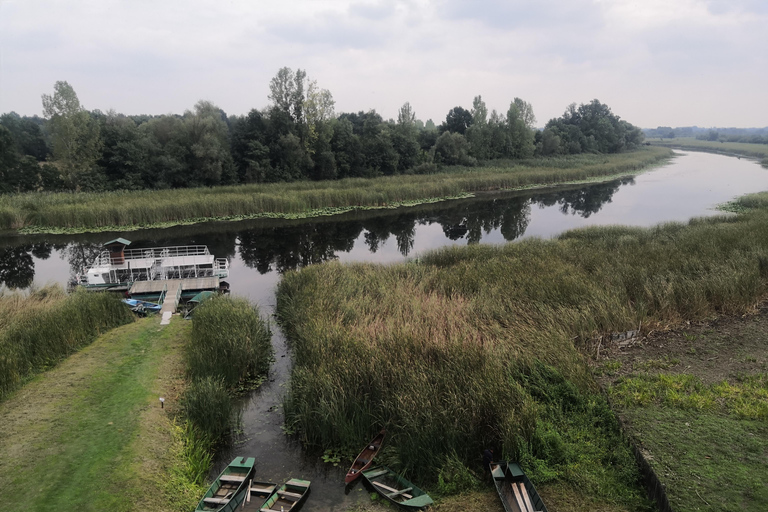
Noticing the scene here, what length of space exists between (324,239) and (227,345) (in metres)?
19.2

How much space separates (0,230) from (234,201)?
15.6 meters

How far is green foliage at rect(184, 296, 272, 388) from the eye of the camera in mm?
12070

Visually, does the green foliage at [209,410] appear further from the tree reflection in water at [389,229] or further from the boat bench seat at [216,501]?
the tree reflection in water at [389,229]

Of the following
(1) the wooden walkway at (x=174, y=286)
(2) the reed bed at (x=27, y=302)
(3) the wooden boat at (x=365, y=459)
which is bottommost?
(3) the wooden boat at (x=365, y=459)

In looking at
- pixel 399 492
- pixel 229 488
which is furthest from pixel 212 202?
pixel 399 492

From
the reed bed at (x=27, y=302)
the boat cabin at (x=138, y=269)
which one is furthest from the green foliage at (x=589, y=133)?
the reed bed at (x=27, y=302)

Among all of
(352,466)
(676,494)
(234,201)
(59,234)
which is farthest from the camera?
Answer: (234,201)

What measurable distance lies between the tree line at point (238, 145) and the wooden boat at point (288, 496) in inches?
1704

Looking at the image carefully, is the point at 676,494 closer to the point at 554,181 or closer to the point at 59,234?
the point at 59,234

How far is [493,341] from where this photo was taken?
36.1 feet

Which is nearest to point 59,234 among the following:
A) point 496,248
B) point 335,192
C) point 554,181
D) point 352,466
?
point 335,192

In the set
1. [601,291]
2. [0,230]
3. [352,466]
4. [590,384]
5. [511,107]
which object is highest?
[511,107]

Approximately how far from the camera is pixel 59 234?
31266 millimetres

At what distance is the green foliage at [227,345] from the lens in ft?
39.6
